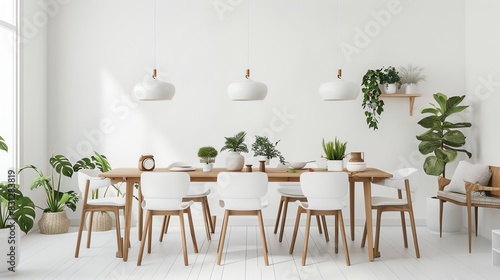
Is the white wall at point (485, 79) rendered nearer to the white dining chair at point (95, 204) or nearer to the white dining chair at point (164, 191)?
the white dining chair at point (164, 191)

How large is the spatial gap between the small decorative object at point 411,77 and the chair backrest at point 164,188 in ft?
10.8

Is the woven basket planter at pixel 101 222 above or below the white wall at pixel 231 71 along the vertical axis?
below

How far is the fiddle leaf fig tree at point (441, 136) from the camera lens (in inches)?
248

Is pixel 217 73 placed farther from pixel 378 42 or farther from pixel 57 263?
pixel 57 263

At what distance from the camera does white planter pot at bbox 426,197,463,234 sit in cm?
632

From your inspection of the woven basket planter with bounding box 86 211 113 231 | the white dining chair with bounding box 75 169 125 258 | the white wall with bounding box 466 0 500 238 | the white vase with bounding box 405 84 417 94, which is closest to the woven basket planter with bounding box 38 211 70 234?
the woven basket planter with bounding box 86 211 113 231

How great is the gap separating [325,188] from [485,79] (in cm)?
275

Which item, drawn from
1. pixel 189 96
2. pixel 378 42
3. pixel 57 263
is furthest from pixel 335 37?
pixel 57 263

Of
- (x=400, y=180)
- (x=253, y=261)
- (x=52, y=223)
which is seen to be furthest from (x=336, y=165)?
(x=52, y=223)

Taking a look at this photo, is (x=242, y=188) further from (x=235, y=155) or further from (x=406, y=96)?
(x=406, y=96)

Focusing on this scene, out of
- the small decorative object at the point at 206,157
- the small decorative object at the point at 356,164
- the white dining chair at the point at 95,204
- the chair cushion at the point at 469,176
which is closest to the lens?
the white dining chair at the point at 95,204

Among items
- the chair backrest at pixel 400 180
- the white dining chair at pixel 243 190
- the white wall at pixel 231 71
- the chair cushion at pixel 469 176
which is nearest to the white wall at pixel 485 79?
the chair cushion at pixel 469 176

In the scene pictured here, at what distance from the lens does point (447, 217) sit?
6.35 m

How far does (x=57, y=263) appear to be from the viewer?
4.89m
